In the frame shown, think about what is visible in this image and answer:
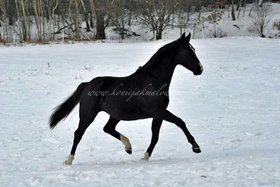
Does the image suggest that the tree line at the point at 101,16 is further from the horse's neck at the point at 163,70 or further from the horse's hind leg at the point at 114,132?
the horse's neck at the point at 163,70

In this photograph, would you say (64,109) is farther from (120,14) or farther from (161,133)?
(120,14)

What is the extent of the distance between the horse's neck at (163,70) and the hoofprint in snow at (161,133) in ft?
3.71

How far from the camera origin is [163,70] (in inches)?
241

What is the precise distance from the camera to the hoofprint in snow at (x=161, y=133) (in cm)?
478

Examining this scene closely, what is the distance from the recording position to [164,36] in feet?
139

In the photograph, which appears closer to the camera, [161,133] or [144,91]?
[144,91]

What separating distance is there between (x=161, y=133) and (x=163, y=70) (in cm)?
302

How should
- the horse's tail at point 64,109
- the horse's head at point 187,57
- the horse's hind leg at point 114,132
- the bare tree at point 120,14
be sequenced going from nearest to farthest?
the horse's head at point 187,57, the horse's hind leg at point 114,132, the horse's tail at point 64,109, the bare tree at point 120,14

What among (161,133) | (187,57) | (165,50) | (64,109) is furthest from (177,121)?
(161,133)

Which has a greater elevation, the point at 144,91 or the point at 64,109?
the point at 144,91

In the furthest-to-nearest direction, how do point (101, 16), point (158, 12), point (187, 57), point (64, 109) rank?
point (158, 12)
point (101, 16)
point (64, 109)
point (187, 57)

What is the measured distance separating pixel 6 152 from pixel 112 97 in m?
2.42

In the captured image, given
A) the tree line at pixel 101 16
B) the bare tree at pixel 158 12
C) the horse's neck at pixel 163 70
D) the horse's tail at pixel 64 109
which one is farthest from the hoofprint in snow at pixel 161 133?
the bare tree at pixel 158 12

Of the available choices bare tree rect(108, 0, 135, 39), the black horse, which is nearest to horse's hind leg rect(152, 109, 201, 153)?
the black horse
